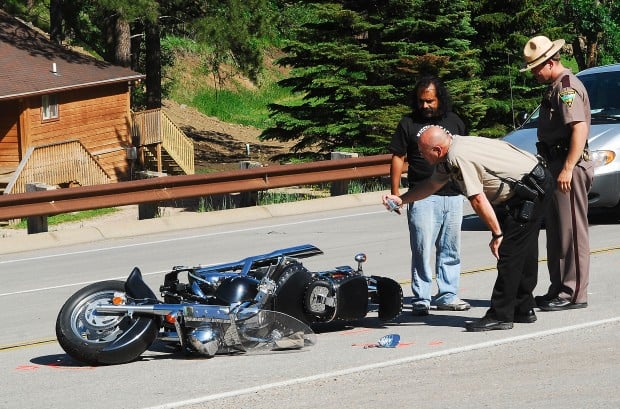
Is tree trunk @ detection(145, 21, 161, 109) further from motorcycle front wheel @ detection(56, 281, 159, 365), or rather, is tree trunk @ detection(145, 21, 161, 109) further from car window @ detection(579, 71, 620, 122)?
motorcycle front wheel @ detection(56, 281, 159, 365)

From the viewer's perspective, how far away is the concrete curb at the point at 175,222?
52.7ft

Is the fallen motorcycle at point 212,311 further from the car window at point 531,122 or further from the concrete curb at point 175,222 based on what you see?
the concrete curb at point 175,222

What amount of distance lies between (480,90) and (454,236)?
21549 mm

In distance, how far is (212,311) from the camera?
839 cm

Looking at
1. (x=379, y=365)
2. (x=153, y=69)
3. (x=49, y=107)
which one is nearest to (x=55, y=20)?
(x=153, y=69)

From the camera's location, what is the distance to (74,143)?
34.1 meters

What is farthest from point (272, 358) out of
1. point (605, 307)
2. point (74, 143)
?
point (74, 143)

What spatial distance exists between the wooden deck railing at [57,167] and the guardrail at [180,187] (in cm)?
1371

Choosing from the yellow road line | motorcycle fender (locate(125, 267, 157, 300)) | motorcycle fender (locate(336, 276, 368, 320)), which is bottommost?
the yellow road line

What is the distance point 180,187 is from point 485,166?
31.7ft

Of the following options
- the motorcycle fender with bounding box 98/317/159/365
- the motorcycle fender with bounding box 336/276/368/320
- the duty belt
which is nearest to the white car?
the duty belt

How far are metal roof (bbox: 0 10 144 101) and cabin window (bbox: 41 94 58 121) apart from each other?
Result: 2.38 ft

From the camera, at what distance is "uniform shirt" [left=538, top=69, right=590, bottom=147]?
958cm

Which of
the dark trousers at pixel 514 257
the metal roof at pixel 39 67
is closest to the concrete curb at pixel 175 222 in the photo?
the dark trousers at pixel 514 257
